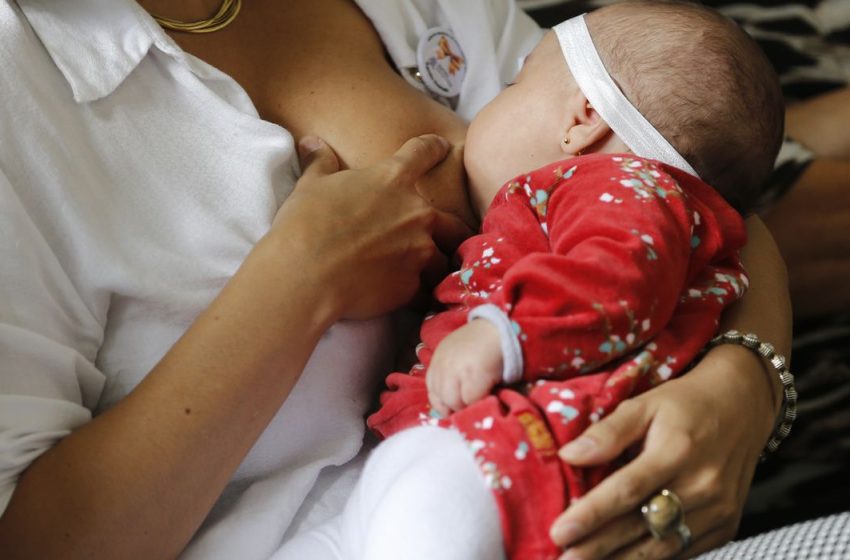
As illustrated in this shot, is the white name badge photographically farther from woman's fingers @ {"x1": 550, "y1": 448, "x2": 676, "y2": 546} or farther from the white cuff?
woman's fingers @ {"x1": 550, "y1": 448, "x2": 676, "y2": 546}

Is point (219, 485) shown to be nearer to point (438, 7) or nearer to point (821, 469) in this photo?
point (438, 7)

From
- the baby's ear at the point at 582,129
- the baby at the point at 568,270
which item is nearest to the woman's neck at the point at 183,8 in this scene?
the baby at the point at 568,270

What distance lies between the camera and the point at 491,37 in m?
1.36

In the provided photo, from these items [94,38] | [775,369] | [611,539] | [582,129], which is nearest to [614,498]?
[611,539]

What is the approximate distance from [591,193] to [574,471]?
28 centimetres

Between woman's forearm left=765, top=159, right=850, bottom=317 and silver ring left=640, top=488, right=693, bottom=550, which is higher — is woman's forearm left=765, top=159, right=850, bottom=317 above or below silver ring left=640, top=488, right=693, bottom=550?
below

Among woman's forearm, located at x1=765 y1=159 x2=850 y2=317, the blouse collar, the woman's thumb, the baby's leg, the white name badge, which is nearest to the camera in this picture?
the baby's leg

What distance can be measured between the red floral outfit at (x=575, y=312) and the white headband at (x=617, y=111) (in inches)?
1.7

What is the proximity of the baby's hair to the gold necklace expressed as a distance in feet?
1.56

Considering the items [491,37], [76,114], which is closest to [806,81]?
[491,37]

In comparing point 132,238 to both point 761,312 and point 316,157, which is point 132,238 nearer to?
point 316,157

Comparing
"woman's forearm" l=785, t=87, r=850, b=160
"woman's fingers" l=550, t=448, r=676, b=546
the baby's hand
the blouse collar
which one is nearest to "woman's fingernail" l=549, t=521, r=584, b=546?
"woman's fingers" l=550, t=448, r=676, b=546

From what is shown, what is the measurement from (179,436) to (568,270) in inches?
15.8

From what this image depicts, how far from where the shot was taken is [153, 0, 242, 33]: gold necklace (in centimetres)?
111
